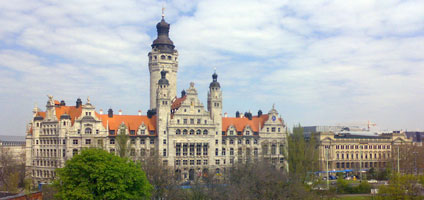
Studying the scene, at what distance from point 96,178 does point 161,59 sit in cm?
6894

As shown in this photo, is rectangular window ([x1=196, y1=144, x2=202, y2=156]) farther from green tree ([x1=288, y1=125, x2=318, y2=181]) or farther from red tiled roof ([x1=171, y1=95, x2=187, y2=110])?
green tree ([x1=288, y1=125, x2=318, y2=181])

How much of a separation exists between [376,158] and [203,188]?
100228 mm

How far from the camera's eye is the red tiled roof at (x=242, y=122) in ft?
369

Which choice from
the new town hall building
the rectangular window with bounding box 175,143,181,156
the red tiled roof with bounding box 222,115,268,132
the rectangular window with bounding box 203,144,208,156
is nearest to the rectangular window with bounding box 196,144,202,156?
the new town hall building

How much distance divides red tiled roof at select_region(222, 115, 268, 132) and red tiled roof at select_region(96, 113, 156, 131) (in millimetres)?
19221

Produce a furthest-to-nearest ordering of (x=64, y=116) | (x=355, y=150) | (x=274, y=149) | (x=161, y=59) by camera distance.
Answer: (x=355, y=150), (x=161, y=59), (x=274, y=149), (x=64, y=116)

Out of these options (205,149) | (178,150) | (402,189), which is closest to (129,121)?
(178,150)

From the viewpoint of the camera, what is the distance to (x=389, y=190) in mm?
63406

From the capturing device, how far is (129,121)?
342 feet

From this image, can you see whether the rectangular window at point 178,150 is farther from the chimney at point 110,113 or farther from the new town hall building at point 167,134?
the chimney at point 110,113

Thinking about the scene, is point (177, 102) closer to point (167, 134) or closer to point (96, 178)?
point (167, 134)

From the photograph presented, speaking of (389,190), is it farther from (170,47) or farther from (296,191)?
(170,47)

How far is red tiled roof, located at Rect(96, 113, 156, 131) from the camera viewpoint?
102 meters

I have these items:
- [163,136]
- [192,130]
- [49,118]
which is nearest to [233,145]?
[192,130]
